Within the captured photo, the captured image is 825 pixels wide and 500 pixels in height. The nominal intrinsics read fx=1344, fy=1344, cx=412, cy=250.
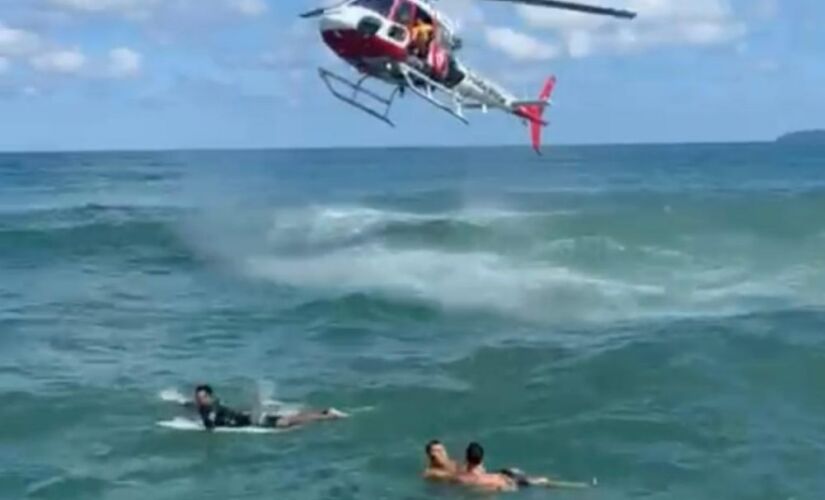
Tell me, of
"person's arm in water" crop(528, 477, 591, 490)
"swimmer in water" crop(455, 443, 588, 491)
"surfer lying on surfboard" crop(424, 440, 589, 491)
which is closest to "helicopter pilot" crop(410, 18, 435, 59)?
"surfer lying on surfboard" crop(424, 440, 589, 491)

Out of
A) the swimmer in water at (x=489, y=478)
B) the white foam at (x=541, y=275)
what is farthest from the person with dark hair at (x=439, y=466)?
the white foam at (x=541, y=275)

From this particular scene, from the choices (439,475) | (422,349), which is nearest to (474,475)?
(439,475)

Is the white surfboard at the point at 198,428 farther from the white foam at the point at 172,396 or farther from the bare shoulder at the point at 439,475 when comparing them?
the bare shoulder at the point at 439,475

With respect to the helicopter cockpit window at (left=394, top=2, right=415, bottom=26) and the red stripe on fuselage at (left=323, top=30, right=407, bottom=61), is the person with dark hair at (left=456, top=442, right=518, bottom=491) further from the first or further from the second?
the helicopter cockpit window at (left=394, top=2, right=415, bottom=26)

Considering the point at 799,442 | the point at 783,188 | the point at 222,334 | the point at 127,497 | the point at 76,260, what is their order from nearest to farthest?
the point at 127,497 → the point at 799,442 → the point at 222,334 → the point at 76,260 → the point at 783,188

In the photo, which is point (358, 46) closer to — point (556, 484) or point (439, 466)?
point (439, 466)

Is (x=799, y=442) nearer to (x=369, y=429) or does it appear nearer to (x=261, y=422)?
(x=369, y=429)

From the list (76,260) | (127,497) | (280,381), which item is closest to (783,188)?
(76,260)
